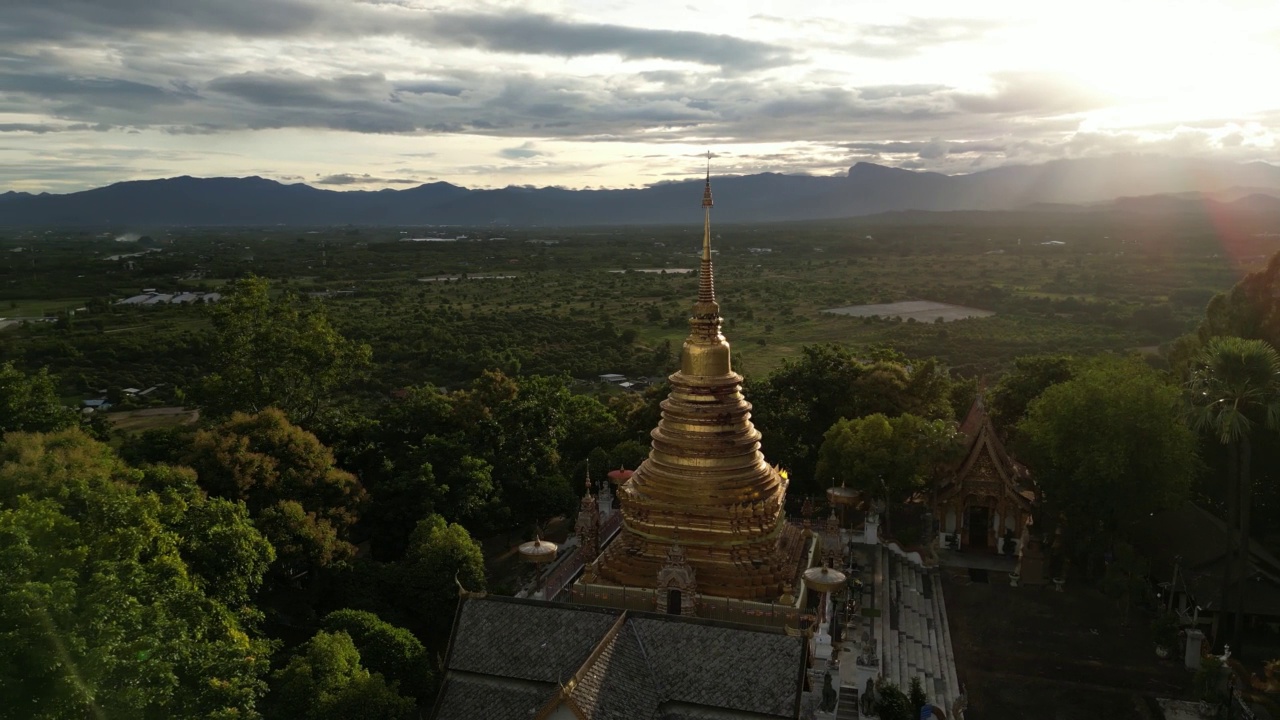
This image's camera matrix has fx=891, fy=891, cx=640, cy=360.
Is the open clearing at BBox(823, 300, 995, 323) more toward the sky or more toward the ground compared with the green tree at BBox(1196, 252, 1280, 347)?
more toward the ground

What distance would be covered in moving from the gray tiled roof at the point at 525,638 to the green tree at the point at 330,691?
177cm

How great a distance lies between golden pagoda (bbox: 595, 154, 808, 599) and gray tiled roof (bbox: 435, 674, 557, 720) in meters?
4.18

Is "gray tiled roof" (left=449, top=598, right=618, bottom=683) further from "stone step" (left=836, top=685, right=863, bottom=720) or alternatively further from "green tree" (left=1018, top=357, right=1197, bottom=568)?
"green tree" (left=1018, top=357, right=1197, bottom=568)

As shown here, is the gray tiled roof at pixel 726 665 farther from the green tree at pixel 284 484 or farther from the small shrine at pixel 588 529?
the green tree at pixel 284 484

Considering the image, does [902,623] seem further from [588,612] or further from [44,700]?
[44,700]

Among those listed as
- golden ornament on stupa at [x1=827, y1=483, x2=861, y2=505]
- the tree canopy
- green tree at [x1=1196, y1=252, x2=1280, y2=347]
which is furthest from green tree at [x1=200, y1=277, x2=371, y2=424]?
green tree at [x1=1196, y1=252, x2=1280, y2=347]

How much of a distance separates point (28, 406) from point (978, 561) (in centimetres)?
2799

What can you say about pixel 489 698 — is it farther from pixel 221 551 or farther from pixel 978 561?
pixel 978 561

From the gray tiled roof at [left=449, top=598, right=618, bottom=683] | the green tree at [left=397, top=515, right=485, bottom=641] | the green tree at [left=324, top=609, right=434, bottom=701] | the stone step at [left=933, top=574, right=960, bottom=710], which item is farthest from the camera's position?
the green tree at [left=397, top=515, right=485, bottom=641]

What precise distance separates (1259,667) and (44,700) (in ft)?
82.1

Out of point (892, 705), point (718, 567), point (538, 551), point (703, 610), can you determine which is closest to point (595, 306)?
point (538, 551)

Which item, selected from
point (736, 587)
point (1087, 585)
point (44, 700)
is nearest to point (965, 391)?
point (1087, 585)

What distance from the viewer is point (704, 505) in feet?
63.5

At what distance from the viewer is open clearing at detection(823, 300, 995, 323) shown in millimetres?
91125
